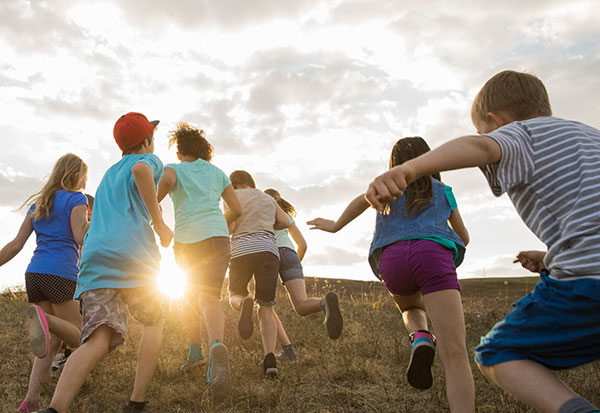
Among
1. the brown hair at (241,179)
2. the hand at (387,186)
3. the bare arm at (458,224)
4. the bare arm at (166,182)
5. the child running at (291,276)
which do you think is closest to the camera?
the hand at (387,186)

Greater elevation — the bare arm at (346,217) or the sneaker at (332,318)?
the bare arm at (346,217)

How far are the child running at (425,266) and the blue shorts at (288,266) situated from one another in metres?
2.28

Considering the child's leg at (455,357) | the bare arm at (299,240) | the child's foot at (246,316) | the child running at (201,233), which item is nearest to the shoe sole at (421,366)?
the child's leg at (455,357)

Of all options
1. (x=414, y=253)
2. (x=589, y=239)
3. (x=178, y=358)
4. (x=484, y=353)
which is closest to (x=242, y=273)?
(x=178, y=358)

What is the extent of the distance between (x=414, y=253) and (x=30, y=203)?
11.9 ft

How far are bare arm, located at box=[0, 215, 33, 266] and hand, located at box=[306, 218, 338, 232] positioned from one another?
2949mm

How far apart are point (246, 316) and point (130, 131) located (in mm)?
2190

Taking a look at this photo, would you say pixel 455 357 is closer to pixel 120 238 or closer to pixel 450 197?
pixel 450 197

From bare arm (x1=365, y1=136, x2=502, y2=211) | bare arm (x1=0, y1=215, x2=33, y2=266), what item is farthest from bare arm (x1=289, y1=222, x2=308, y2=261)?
bare arm (x1=365, y1=136, x2=502, y2=211)

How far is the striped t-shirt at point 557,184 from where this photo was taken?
172cm

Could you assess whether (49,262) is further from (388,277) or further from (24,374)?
(388,277)

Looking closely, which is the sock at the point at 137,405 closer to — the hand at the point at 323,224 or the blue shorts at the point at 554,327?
the hand at the point at 323,224

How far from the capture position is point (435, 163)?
161 centimetres

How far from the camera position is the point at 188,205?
14.7 ft
